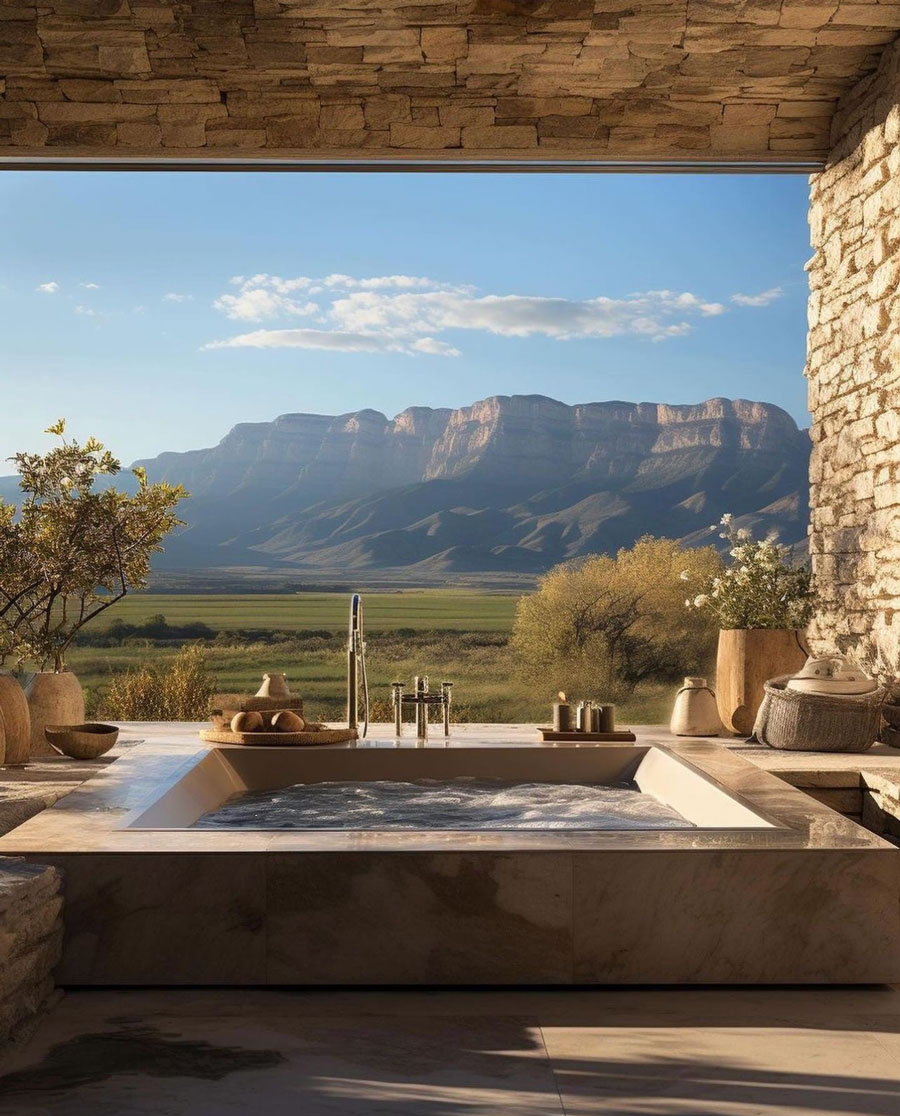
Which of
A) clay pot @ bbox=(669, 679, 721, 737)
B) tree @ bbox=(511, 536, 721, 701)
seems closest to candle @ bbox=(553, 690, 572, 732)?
clay pot @ bbox=(669, 679, 721, 737)

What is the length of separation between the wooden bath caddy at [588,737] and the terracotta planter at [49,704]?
1655 millimetres

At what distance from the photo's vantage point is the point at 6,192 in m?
12.7

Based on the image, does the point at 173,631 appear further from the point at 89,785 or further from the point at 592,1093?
the point at 592,1093

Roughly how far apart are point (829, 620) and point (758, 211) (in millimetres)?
9479

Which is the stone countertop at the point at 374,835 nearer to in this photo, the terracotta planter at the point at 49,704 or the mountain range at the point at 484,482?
the terracotta planter at the point at 49,704

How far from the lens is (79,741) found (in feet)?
12.7

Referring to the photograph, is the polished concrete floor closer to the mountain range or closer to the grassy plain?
the grassy plain

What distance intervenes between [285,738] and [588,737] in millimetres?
1072

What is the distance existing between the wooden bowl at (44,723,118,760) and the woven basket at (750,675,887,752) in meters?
2.28

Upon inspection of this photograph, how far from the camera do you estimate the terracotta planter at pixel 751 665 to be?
4.70 metres

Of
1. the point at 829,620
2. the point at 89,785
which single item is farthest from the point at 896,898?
the point at 829,620

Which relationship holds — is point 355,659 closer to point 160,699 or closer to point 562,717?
point 562,717

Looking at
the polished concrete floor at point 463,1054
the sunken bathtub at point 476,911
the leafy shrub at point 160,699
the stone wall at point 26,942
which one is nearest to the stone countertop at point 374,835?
the sunken bathtub at point 476,911

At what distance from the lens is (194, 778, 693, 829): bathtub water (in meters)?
3.39
